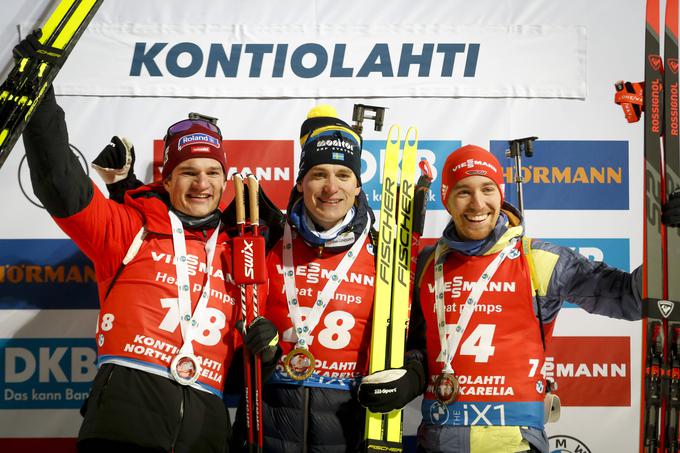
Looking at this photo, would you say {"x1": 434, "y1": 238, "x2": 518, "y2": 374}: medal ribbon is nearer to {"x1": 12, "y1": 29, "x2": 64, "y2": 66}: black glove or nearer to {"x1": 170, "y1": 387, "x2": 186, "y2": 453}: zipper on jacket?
{"x1": 170, "y1": 387, "x2": 186, "y2": 453}: zipper on jacket

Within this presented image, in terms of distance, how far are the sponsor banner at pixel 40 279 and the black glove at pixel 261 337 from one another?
4.55 feet

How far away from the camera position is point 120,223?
2418mm

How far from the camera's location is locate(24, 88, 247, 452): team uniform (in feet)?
7.09

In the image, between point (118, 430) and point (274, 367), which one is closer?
point (118, 430)

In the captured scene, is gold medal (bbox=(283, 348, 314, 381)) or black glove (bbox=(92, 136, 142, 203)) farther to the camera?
black glove (bbox=(92, 136, 142, 203))

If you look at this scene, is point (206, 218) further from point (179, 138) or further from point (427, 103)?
point (427, 103)

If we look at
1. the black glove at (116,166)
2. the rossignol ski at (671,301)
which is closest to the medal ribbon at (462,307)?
the rossignol ski at (671,301)

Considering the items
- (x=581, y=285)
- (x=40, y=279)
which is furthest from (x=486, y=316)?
(x=40, y=279)

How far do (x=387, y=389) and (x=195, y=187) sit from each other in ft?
3.37

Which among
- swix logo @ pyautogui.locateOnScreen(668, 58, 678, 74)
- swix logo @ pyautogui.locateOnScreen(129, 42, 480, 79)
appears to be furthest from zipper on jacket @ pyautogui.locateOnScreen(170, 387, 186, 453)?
swix logo @ pyautogui.locateOnScreen(668, 58, 678, 74)

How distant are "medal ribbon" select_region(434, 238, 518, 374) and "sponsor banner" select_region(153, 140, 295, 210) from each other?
1158 millimetres

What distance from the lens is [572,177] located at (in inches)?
134

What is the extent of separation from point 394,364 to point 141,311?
94cm

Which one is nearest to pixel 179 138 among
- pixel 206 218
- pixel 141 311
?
pixel 206 218
